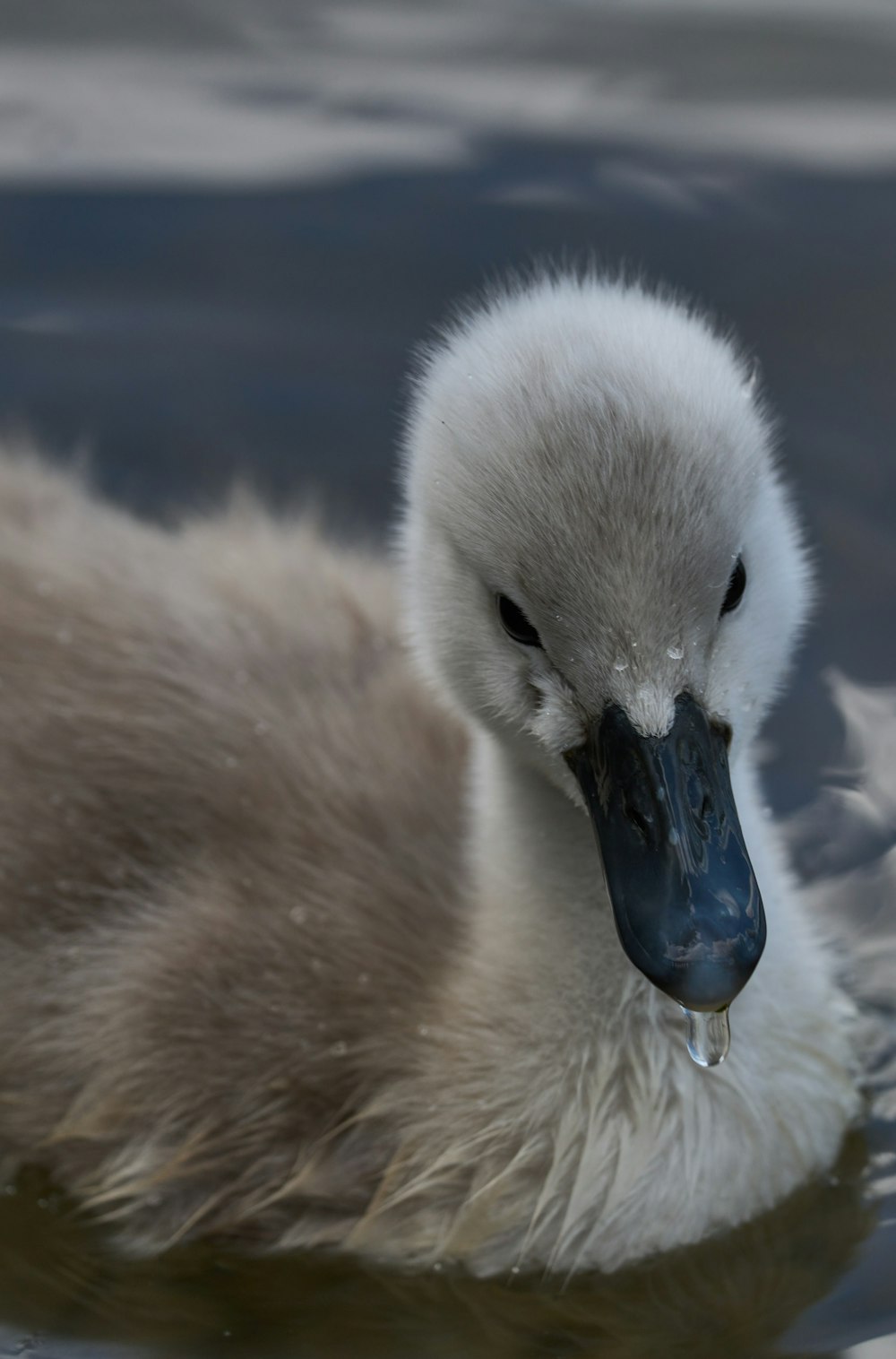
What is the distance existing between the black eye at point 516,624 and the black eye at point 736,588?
269 mm

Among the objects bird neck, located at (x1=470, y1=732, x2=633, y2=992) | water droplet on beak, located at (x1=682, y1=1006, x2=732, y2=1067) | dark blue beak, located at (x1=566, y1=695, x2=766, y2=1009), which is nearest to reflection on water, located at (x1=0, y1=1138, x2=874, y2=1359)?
water droplet on beak, located at (x1=682, y1=1006, x2=732, y2=1067)

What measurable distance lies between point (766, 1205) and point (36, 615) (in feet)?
5.12

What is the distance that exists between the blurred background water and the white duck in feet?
3.04

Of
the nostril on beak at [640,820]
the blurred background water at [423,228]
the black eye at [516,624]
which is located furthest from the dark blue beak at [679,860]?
the blurred background water at [423,228]

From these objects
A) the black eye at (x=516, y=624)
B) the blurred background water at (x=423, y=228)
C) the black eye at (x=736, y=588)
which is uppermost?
the blurred background water at (x=423, y=228)

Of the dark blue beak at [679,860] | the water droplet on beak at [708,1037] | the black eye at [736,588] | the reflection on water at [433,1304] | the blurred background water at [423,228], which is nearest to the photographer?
the dark blue beak at [679,860]

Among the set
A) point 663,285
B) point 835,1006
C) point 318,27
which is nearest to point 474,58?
point 318,27

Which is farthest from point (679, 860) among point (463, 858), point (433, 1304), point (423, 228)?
point (423, 228)

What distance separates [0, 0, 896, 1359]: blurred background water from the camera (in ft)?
16.9

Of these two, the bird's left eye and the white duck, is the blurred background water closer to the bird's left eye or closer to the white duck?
the white duck

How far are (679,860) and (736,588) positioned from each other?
443 mm

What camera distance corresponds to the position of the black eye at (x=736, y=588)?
10.5 feet

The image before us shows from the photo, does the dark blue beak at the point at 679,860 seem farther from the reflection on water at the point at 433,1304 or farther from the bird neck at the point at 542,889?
the reflection on water at the point at 433,1304

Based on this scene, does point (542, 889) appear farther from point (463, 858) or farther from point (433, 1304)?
point (433, 1304)
